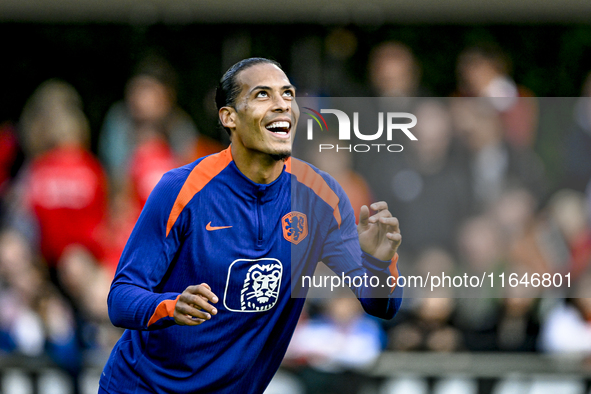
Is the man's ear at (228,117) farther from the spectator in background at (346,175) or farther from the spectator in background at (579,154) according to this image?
the spectator in background at (579,154)

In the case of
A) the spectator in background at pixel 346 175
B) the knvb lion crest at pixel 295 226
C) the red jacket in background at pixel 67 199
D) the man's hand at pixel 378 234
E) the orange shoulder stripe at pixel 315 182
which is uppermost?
the red jacket in background at pixel 67 199

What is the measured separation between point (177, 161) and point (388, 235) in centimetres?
492

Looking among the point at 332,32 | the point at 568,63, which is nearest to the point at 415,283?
the point at 332,32

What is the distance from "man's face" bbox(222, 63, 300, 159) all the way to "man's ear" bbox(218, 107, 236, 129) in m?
0.05

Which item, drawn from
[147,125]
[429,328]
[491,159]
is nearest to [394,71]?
[491,159]

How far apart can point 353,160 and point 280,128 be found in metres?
2.34

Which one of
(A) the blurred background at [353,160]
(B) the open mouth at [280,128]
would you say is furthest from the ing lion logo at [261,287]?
(A) the blurred background at [353,160]

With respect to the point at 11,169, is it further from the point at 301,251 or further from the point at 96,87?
the point at 301,251

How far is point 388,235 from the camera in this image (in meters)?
3.12

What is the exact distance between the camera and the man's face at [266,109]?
130 inches

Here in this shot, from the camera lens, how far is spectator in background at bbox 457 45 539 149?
6684 mm

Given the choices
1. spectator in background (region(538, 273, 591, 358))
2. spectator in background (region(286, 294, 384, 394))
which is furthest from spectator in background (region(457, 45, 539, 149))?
spectator in background (region(286, 294, 384, 394))

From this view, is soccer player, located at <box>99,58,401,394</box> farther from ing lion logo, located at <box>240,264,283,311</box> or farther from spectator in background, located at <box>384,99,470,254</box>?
spectator in background, located at <box>384,99,470,254</box>

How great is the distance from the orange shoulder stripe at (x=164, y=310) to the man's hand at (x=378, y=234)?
87cm
